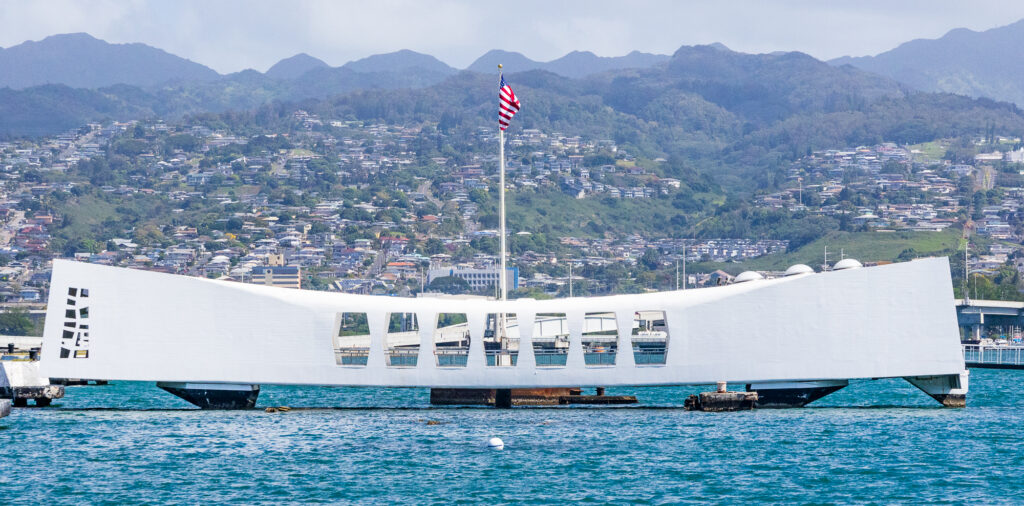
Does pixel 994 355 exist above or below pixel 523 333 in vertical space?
above

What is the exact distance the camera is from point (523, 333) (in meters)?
54.3

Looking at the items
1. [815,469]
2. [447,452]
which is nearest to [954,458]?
[815,469]

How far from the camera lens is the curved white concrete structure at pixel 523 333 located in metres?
53.2

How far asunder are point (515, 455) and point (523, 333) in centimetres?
1040

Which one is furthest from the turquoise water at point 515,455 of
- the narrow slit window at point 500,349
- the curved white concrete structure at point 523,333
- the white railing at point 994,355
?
the white railing at point 994,355

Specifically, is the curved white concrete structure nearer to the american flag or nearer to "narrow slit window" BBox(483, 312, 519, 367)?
"narrow slit window" BBox(483, 312, 519, 367)

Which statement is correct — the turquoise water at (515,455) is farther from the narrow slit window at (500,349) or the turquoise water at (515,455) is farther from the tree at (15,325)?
the tree at (15,325)

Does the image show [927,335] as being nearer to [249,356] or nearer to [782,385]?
[782,385]

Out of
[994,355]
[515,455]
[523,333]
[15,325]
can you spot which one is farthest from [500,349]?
[15,325]

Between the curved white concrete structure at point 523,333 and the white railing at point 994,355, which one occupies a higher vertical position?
the white railing at point 994,355

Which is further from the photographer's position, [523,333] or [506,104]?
[506,104]

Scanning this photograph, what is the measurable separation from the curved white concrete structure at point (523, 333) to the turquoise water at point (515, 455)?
65.5 inches

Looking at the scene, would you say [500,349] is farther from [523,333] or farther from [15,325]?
[15,325]

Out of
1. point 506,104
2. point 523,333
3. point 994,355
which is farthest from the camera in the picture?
point 994,355
